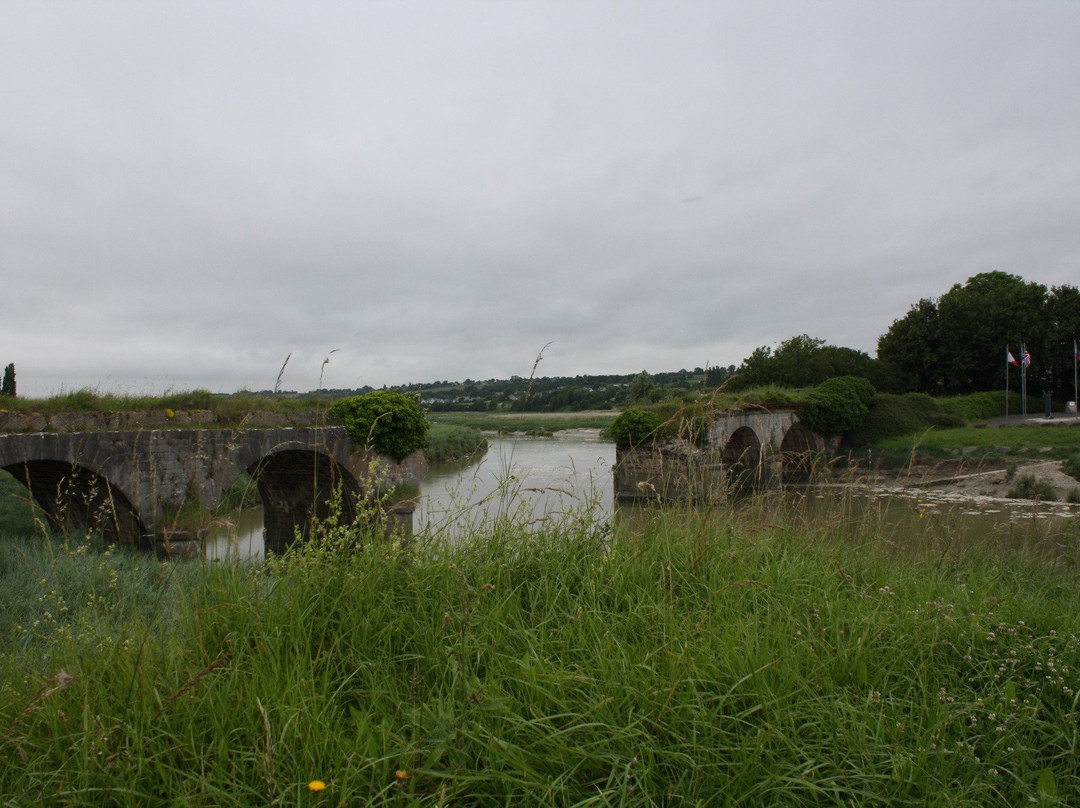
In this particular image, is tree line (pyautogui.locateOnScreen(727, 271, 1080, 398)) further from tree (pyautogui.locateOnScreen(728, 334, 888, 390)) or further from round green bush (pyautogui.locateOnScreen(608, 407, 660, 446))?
round green bush (pyautogui.locateOnScreen(608, 407, 660, 446))

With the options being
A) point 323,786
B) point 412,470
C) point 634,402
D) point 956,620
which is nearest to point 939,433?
point 634,402

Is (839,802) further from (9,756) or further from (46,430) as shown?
(46,430)

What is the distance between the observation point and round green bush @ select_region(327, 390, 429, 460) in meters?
11.2

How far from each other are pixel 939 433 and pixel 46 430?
96.2ft

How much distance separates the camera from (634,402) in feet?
63.0

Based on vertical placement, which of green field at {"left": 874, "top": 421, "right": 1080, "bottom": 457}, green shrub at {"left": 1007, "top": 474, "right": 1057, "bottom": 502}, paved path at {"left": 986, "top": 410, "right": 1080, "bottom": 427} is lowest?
green shrub at {"left": 1007, "top": 474, "right": 1057, "bottom": 502}

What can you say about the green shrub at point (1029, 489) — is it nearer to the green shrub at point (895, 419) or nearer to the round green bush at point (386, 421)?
the green shrub at point (895, 419)

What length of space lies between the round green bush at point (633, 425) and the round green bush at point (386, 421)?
22.2 ft

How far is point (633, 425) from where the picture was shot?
58.3 ft

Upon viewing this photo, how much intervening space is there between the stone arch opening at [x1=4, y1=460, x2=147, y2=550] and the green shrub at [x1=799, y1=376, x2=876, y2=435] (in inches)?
984

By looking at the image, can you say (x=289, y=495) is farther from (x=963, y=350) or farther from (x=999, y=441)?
(x=963, y=350)

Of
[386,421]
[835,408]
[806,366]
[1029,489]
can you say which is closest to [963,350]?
[806,366]

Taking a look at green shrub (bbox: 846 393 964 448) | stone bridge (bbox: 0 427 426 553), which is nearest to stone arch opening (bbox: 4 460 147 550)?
stone bridge (bbox: 0 427 426 553)

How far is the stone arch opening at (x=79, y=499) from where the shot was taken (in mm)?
7707
